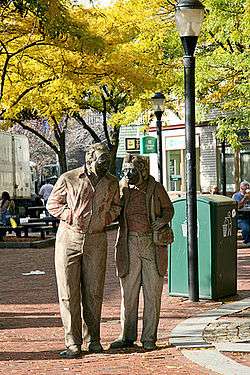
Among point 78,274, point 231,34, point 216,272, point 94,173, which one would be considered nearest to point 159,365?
point 78,274

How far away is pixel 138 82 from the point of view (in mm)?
23328

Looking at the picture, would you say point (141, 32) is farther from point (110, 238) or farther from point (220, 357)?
point (220, 357)

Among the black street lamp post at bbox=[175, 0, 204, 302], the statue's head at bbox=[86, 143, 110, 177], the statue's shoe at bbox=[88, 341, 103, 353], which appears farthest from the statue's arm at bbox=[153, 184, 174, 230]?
the black street lamp post at bbox=[175, 0, 204, 302]

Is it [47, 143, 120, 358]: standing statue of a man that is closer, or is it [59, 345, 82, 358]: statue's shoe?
[59, 345, 82, 358]: statue's shoe

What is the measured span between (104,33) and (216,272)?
39.3 ft

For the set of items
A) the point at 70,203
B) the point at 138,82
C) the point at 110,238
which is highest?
the point at 138,82

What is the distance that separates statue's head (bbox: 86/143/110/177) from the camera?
8.94 metres

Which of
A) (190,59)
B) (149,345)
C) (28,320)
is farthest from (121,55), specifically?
(149,345)

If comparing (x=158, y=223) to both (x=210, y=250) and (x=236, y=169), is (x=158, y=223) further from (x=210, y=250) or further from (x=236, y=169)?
(x=236, y=169)

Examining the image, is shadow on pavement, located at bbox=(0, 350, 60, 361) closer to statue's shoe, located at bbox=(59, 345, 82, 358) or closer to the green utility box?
statue's shoe, located at bbox=(59, 345, 82, 358)

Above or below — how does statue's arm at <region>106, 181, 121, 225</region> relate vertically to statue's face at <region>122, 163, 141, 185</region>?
below

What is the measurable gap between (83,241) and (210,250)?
424cm

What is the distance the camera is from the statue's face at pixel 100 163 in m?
8.93

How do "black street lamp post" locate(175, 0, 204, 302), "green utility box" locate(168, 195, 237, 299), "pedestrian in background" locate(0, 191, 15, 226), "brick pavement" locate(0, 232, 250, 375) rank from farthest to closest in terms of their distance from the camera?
"pedestrian in background" locate(0, 191, 15, 226) → "black street lamp post" locate(175, 0, 204, 302) → "green utility box" locate(168, 195, 237, 299) → "brick pavement" locate(0, 232, 250, 375)
